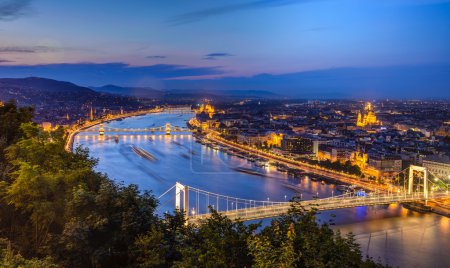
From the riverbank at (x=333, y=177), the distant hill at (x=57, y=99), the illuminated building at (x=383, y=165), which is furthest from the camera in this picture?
the distant hill at (x=57, y=99)

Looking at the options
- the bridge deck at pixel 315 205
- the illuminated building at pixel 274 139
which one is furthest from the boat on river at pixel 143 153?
the bridge deck at pixel 315 205

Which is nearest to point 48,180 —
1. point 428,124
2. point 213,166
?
point 213,166

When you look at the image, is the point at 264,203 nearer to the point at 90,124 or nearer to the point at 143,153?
the point at 143,153

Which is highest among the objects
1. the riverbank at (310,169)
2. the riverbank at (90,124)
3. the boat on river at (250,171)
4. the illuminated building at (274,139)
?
the riverbank at (90,124)

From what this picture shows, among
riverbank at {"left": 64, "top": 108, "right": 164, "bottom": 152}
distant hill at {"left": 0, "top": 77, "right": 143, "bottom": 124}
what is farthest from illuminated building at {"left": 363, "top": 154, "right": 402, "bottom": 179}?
distant hill at {"left": 0, "top": 77, "right": 143, "bottom": 124}

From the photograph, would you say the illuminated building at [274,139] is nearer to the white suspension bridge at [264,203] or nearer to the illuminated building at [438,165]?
the illuminated building at [438,165]

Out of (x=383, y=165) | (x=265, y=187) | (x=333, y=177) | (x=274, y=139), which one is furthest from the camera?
(x=274, y=139)

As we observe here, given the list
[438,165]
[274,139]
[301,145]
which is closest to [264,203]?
[438,165]

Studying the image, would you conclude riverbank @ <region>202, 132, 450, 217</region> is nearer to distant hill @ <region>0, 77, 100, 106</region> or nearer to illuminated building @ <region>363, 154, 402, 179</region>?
illuminated building @ <region>363, 154, 402, 179</region>

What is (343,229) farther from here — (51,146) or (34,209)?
(34,209)
